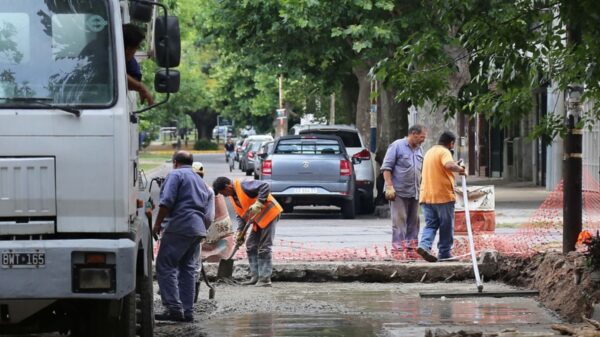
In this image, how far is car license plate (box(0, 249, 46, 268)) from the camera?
27.2 ft

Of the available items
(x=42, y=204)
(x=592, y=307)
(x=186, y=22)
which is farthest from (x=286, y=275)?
(x=186, y=22)

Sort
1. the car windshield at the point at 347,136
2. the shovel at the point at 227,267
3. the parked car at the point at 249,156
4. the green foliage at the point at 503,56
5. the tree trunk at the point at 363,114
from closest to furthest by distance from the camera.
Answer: the green foliage at the point at 503,56
the shovel at the point at 227,267
the car windshield at the point at 347,136
the tree trunk at the point at 363,114
the parked car at the point at 249,156

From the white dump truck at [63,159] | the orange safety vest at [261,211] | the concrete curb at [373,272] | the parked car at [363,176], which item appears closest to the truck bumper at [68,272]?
the white dump truck at [63,159]

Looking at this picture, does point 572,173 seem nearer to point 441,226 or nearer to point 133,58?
point 441,226

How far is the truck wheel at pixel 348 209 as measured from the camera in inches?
1050

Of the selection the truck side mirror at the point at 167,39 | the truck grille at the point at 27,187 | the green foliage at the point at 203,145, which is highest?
the truck side mirror at the point at 167,39

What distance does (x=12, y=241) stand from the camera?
8.38 meters

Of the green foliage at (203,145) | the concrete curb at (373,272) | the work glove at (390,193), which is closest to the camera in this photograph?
the concrete curb at (373,272)

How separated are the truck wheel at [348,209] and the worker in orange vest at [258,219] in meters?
11.5

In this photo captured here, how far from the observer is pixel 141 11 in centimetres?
952

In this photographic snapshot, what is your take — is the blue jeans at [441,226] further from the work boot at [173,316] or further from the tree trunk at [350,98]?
the tree trunk at [350,98]

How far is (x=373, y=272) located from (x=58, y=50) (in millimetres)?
7616

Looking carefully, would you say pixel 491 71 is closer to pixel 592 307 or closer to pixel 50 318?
pixel 592 307

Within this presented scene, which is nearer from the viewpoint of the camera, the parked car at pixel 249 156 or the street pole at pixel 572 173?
the street pole at pixel 572 173
